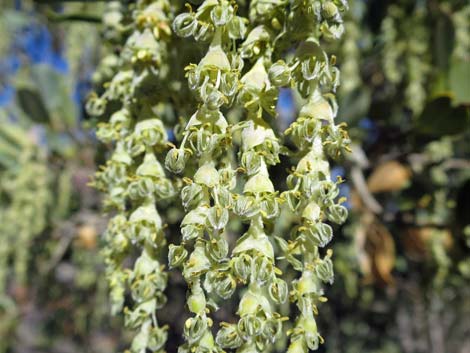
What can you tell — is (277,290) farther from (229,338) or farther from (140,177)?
(140,177)

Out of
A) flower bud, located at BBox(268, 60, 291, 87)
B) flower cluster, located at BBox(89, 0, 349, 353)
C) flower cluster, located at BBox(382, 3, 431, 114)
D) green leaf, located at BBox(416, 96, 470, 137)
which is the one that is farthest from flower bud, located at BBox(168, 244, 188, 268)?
flower cluster, located at BBox(382, 3, 431, 114)

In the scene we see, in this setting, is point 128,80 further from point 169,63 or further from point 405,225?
point 405,225

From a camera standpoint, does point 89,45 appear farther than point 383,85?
Yes

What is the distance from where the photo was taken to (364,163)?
1.27 meters

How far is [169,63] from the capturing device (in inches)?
24.1

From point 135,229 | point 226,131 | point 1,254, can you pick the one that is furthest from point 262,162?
point 1,254

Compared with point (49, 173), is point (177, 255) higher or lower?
lower

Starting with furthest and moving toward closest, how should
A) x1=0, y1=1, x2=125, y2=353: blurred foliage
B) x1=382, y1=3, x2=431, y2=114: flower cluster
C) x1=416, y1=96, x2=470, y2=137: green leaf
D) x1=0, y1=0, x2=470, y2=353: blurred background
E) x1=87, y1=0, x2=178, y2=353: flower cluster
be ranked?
x1=0, y1=1, x2=125, y2=353: blurred foliage, x1=382, y1=3, x2=431, y2=114: flower cluster, x1=0, y1=0, x2=470, y2=353: blurred background, x1=416, y1=96, x2=470, y2=137: green leaf, x1=87, y1=0, x2=178, y2=353: flower cluster

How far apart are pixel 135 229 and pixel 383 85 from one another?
1.40m

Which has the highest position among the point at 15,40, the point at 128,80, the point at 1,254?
the point at 15,40

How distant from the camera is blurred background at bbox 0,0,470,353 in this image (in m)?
1.04

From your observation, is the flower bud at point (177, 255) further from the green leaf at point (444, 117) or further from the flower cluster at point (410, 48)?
the flower cluster at point (410, 48)

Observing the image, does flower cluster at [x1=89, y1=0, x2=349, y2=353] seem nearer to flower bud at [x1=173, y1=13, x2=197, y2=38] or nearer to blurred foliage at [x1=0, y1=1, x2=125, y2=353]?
flower bud at [x1=173, y1=13, x2=197, y2=38]

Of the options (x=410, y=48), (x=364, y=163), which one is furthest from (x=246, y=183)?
(x=410, y=48)
